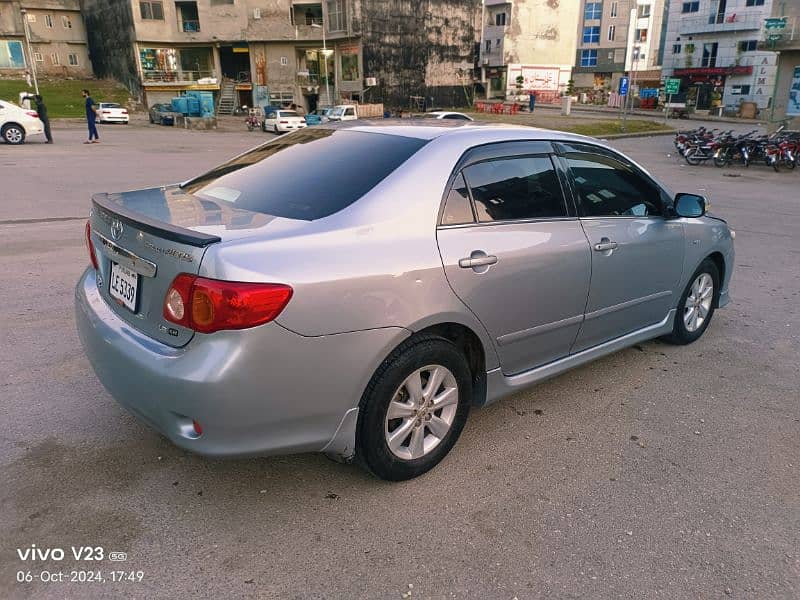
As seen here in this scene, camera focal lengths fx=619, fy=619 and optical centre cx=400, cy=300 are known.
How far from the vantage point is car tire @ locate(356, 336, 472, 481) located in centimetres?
276

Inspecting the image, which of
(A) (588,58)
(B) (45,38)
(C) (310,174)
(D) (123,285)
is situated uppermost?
(B) (45,38)

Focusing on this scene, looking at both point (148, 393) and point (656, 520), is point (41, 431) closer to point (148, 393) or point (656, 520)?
point (148, 393)

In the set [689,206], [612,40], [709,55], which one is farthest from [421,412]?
[612,40]

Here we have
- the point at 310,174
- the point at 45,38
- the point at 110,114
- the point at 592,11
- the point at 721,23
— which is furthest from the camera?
the point at 592,11

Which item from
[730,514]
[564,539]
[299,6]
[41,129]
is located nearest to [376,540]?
[564,539]

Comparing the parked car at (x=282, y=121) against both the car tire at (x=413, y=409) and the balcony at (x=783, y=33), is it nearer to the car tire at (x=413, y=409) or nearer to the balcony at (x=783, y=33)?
the balcony at (x=783, y=33)

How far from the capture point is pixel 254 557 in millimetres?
2498

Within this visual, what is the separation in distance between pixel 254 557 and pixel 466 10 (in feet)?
182

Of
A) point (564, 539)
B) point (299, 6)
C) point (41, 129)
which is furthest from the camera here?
point (299, 6)

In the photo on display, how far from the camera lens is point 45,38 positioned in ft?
188

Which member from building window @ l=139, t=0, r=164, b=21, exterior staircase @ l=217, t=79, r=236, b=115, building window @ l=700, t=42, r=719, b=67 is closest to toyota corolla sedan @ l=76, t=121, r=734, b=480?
exterior staircase @ l=217, t=79, r=236, b=115

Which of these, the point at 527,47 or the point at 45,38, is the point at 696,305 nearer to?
the point at 527,47

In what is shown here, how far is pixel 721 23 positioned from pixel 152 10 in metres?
47.6

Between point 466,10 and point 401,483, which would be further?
point 466,10
